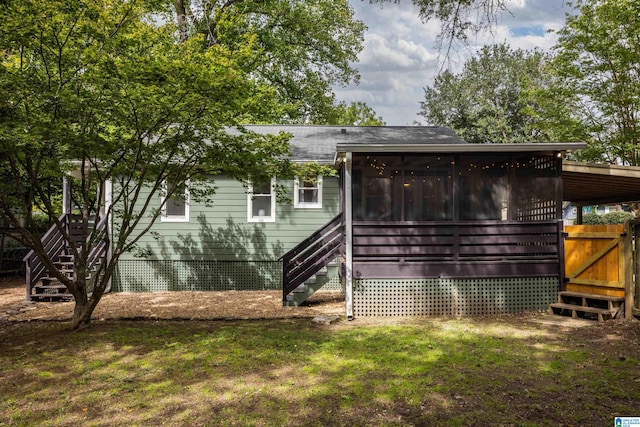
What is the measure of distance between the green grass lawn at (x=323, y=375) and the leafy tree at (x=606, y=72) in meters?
10.8

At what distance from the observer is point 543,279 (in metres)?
8.05

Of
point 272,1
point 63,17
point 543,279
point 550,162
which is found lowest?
point 543,279

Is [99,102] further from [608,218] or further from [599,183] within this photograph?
[608,218]

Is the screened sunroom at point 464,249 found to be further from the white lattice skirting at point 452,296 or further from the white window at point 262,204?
the white window at point 262,204

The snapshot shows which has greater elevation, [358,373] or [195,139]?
[195,139]

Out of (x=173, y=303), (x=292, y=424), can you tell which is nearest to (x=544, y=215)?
(x=292, y=424)

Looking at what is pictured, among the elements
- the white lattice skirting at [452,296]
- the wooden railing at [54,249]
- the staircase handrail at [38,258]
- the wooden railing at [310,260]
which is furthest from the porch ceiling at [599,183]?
the staircase handrail at [38,258]

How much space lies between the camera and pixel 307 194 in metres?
11.6

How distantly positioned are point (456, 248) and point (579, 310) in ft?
7.34

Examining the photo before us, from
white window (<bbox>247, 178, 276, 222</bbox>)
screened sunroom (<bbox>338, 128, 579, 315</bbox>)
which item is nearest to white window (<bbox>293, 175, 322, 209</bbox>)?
white window (<bbox>247, 178, 276, 222</bbox>)

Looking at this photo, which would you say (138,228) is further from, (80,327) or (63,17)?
(63,17)

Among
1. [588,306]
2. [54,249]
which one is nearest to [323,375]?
[588,306]

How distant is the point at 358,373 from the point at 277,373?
895 mm

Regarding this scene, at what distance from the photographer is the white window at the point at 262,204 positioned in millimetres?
11461
